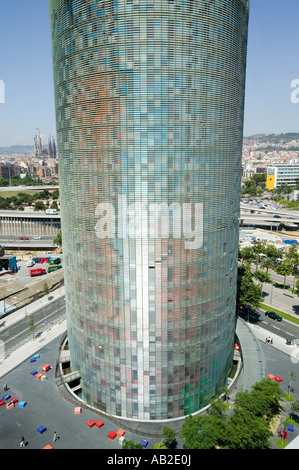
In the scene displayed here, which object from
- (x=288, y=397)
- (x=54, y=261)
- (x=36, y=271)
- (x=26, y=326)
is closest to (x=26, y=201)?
(x=54, y=261)

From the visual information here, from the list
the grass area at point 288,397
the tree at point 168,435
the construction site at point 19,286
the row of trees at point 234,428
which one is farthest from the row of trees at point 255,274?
the construction site at point 19,286

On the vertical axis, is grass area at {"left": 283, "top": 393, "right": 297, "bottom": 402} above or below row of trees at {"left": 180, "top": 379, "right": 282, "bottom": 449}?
below

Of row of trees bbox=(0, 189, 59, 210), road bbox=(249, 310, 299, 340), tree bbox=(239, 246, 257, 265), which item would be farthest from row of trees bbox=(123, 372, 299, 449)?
row of trees bbox=(0, 189, 59, 210)

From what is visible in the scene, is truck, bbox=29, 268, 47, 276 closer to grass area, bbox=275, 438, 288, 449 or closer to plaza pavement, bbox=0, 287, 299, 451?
plaza pavement, bbox=0, 287, 299, 451

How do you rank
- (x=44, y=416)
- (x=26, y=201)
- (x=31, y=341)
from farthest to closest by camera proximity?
1. (x=26, y=201)
2. (x=31, y=341)
3. (x=44, y=416)

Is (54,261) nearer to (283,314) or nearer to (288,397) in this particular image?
(283,314)

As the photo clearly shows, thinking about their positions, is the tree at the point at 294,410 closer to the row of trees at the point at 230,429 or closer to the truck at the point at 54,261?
the row of trees at the point at 230,429
